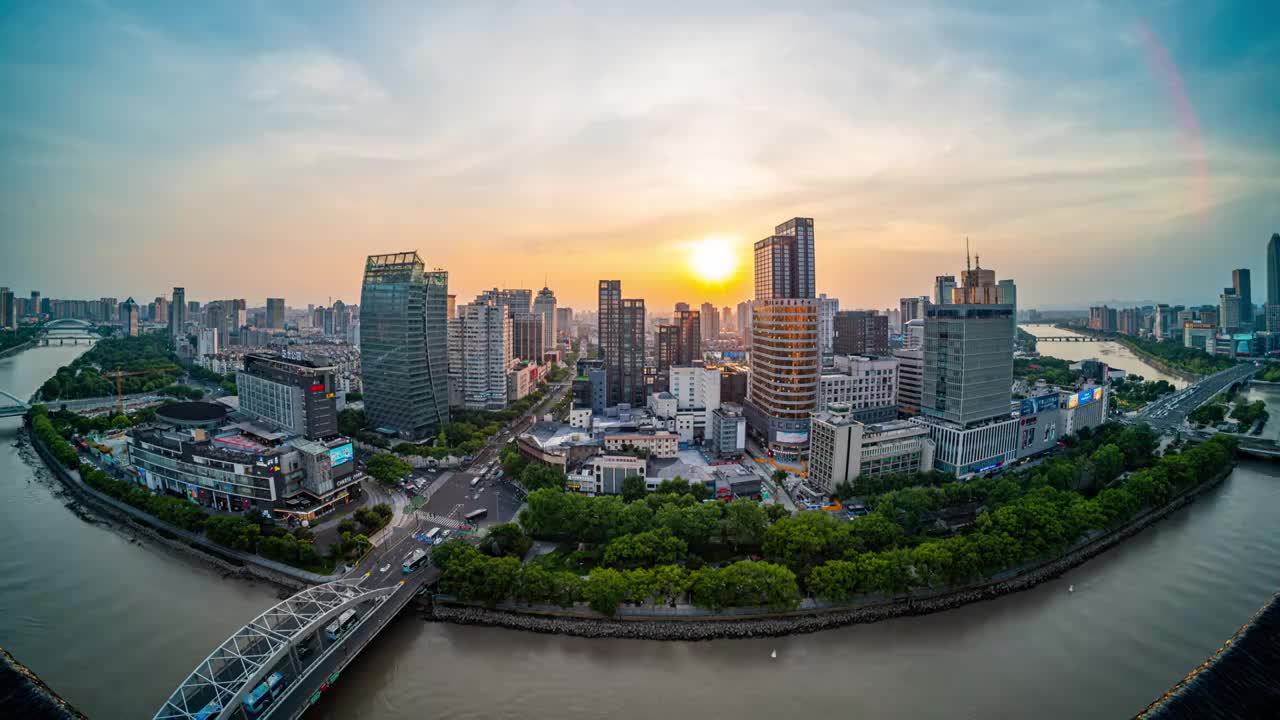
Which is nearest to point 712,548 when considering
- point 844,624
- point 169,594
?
point 844,624

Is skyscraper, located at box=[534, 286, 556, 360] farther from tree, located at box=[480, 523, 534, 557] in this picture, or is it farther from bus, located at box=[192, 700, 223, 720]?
bus, located at box=[192, 700, 223, 720]

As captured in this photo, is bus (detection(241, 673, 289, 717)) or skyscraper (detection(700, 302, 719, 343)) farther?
skyscraper (detection(700, 302, 719, 343))

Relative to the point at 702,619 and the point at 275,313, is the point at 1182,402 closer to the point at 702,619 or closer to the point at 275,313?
the point at 702,619

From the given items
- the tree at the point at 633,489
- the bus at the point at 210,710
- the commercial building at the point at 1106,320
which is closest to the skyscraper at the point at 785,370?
the tree at the point at 633,489

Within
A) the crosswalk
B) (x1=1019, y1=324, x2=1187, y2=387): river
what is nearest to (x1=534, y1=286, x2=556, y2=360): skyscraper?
the crosswalk

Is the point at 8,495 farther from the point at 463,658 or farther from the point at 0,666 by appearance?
the point at 463,658

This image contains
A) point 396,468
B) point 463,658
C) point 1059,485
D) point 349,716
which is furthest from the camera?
point 396,468

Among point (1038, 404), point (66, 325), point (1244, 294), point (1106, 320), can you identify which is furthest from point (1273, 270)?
point (66, 325)
